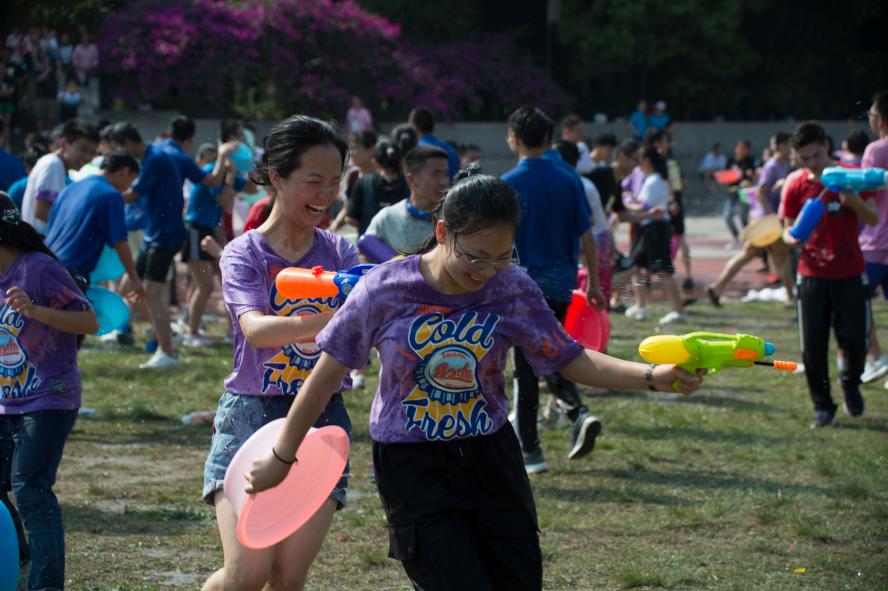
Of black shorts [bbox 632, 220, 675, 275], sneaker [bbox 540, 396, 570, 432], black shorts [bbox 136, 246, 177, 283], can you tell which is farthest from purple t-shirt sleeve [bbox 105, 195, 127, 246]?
black shorts [bbox 632, 220, 675, 275]

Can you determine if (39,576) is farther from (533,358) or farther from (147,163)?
(147,163)

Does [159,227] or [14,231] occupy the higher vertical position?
[14,231]

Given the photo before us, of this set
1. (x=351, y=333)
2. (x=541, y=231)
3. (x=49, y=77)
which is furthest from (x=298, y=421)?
(x=49, y=77)

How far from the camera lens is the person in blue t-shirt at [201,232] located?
38.6 ft

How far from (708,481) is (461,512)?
4066mm

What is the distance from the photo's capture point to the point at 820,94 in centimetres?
3120

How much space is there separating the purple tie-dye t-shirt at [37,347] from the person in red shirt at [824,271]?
17.0ft

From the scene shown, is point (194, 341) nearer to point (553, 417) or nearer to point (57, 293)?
point (553, 417)

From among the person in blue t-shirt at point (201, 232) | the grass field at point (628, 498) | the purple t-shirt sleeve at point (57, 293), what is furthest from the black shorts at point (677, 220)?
the purple t-shirt sleeve at point (57, 293)

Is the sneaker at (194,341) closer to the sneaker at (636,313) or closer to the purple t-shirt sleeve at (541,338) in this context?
the sneaker at (636,313)

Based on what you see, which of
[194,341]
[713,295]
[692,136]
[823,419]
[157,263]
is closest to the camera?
[823,419]

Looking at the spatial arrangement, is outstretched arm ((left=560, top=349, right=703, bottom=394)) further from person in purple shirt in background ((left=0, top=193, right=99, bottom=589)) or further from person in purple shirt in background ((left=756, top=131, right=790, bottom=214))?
person in purple shirt in background ((left=756, top=131, right=790, bottom=214))

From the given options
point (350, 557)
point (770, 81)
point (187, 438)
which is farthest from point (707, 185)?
point (350, 557)

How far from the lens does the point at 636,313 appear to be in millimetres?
14344
